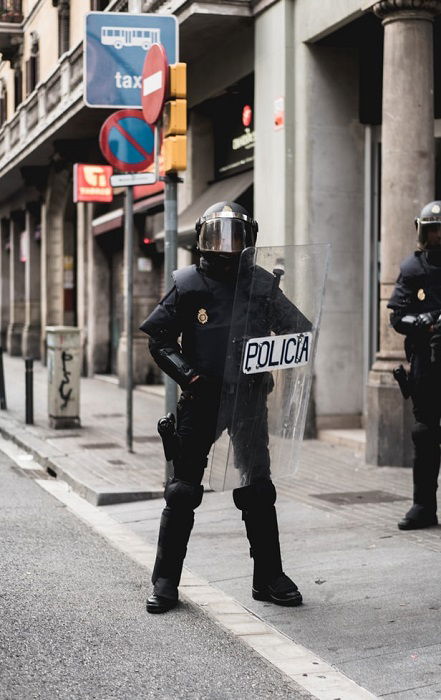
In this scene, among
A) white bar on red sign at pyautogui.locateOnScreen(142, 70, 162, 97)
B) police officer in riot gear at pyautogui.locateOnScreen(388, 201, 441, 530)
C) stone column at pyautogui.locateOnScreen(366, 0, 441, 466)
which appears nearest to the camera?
police officer in riot gear at pyautogui.locateOnScreen(388, 201, 441, 530)

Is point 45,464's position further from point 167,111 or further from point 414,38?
point 414,38

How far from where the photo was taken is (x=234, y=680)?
4332 millimetres

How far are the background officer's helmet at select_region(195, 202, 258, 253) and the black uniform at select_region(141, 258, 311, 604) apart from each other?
0.10m

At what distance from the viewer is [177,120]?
27.5 feet

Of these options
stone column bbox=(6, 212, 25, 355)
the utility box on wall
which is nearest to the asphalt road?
the utility box on wall

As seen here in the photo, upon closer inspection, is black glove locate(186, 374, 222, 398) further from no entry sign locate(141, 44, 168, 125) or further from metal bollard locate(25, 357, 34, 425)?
Answer: metal bollard locate(25, 357, 34, 425)

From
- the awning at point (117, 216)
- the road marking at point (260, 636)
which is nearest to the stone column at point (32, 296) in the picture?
the awning at point (117, 216)

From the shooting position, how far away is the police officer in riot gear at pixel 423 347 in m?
6.96

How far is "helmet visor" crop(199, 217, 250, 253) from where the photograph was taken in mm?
5215

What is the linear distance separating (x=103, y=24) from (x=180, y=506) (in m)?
6.03

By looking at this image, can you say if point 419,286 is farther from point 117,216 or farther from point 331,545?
point 117,216

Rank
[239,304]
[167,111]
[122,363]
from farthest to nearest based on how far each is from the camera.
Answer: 1. [122,363]
2. [167,111]
3. [239,304]

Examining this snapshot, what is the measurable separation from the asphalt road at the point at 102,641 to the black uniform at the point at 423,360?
2015 millimetres

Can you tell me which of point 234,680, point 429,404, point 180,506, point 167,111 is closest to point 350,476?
point 429,404
